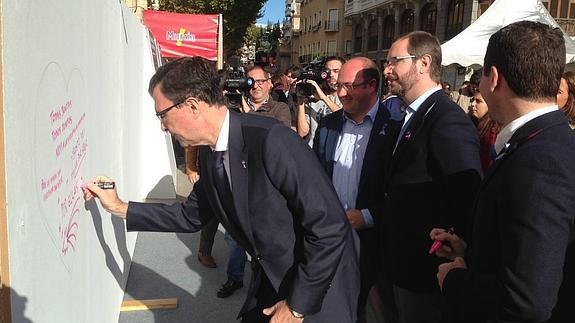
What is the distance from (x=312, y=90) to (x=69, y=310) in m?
3.15

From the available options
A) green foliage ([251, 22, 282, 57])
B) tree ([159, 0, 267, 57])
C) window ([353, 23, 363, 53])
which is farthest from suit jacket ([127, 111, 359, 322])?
green foliage ([251, 22, 282, 57])

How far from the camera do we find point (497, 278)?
1411 millimetres

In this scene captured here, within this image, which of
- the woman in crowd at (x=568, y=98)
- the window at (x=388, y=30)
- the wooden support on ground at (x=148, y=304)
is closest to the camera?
the woman in crowd at (x=568, y=98)

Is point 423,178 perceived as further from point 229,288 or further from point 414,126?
point 229,288

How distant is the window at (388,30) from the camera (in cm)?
3334

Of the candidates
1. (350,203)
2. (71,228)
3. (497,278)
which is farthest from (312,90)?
(497,278)

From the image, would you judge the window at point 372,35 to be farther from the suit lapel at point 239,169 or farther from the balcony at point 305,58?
the suit lapel at point 239,169

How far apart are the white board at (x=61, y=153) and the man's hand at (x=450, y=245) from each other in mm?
1431

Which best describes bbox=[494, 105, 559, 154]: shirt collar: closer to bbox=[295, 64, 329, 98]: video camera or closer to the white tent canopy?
bbox=[295, 64, 329, 98]: video camera

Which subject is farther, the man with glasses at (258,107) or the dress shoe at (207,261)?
the dress shoe at (207,261)

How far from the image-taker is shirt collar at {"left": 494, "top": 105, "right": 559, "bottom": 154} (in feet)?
4.75

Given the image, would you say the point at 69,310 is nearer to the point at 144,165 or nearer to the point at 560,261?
the point at 560,261

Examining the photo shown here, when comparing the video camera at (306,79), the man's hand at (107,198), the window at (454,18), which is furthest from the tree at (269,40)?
the man's hand at (107,198)

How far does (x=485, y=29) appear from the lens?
8953 millimetres
